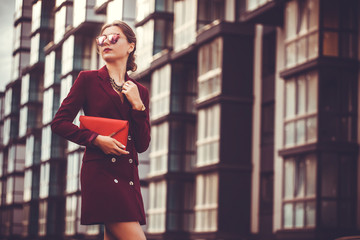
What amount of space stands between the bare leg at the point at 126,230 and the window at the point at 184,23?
34.5 meters

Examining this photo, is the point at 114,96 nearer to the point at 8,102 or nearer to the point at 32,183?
the point at 32,183

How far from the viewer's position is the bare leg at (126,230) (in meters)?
4.34

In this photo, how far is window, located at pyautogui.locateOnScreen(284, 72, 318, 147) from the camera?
27797 mm

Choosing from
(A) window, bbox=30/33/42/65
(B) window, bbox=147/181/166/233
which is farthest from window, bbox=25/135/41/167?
(B) window, bbox=147/181/166/233

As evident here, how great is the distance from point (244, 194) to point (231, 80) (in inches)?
174

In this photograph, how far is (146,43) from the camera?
144 ft

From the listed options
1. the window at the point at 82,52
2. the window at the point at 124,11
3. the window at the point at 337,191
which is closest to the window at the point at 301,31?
the window at the point at 337,191

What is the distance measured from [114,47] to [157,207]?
123ft

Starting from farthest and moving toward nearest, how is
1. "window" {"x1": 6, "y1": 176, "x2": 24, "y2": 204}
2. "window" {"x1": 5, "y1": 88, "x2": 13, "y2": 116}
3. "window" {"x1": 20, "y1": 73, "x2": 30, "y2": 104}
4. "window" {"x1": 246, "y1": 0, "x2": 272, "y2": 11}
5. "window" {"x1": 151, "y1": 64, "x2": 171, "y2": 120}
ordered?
"window" {"x1": 5, "y1": 88, "x2": 13, "y2": 116} → "window" {"x1": 6, "y1": 176, "x2": 24, "y2": 204} → "window" {"x1": 20, "y1": 73, "x2": 30, "y2": 104} → "window" {"x1": 151, "y1": 64, "x2": 171, "y2": 120} → "window" {"x1": 246, "y1": 0, "x2": 272, "y2": 11}

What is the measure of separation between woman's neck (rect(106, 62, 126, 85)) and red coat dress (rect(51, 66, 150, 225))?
3 cm

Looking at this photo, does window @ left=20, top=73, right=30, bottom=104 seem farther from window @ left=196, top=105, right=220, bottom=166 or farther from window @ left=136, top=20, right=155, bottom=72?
window @ left=196, top=105, right=220, bottom=166

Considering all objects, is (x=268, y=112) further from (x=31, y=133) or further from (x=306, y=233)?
(x=31, y=133)

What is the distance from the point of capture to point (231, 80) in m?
34.9

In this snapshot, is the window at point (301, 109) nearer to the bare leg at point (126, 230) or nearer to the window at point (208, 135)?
the window at point (208, 135)
